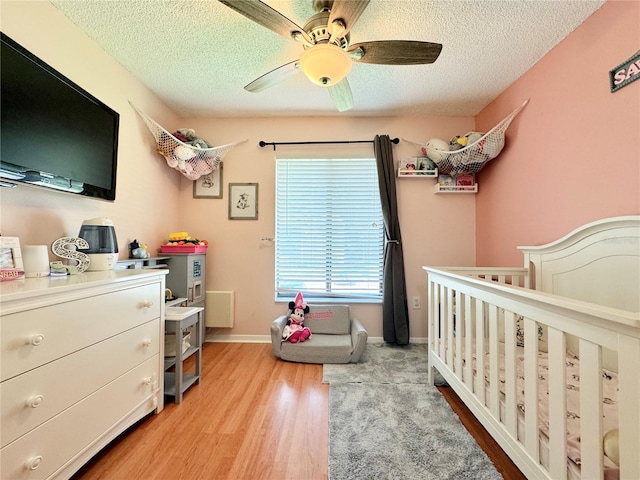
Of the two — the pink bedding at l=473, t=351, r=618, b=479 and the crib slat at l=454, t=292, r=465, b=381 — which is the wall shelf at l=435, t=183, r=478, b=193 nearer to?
the crib slat at l=454, t=292, r=465, b=381

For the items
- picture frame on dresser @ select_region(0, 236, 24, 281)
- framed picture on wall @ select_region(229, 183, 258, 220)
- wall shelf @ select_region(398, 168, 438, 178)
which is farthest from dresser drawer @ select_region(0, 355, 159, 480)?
wall shelf @ select_region(398, 168, 438, 178)

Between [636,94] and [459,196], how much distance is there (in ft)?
4.63

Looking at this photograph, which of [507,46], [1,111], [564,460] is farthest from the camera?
[507,46]

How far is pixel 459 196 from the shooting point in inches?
104

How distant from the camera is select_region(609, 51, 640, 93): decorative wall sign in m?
1.25

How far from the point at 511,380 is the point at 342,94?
1748 mm

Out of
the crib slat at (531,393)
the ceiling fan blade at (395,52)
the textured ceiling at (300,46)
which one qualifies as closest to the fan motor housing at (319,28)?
the ceiling fan blade at (395,52)

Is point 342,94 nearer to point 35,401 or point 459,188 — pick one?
point 459,188

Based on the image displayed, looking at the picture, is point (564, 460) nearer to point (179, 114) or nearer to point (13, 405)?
point (13, 405)

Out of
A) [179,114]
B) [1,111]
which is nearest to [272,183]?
[179,114]

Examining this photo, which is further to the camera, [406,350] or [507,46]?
[406,350]

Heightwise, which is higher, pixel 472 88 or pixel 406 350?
pixel 472 88

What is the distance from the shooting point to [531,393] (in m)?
0.87

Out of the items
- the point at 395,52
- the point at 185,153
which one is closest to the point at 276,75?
the point at 395,52
